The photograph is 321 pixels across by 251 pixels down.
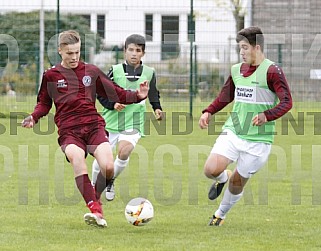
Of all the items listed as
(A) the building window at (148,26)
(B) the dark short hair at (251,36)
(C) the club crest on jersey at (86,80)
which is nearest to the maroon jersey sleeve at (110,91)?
(C) the club crest on jersey at (86,80)

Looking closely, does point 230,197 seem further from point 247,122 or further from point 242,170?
point 247,122

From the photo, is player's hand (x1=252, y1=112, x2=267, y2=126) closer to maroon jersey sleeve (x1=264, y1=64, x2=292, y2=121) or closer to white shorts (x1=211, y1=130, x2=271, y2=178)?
maroon jersey sleeve (x1=264, y1=64, x2=292, y2=121)

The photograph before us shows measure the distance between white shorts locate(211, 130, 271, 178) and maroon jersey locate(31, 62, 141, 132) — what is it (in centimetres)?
91

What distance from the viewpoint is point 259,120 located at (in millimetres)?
7707

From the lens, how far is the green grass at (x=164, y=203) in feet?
24.0

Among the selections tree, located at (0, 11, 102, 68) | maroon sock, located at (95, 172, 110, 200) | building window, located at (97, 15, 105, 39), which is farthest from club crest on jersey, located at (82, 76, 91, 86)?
building window, located at (97, 15, 105, 39)

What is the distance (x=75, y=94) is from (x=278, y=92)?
184cm

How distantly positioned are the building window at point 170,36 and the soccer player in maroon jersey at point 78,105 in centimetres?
1317

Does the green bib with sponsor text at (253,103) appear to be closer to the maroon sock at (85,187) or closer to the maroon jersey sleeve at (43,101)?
the maroon sock at (85,187)

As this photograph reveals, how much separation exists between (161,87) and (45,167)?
995 centimetres

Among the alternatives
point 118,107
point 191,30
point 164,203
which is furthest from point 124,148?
point 191,30

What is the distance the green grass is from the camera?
288 inches

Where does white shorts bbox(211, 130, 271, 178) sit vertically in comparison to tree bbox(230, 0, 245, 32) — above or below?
below

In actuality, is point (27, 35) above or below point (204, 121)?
above
